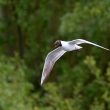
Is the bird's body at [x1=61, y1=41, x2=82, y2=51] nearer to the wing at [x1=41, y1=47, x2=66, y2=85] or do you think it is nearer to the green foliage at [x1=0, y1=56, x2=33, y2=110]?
the wing at [x1=41, y1=47, x2=66, y2=85]

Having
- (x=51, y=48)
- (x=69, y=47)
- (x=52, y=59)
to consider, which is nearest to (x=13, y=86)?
(x=51, y=48)

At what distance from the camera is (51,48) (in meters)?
11.4

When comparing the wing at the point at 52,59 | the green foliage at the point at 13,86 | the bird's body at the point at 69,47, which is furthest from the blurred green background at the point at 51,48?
the bird's body at the point at 69,47

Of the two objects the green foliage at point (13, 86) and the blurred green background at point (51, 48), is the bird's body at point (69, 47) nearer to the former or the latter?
the blurred green background at point (51, 48)

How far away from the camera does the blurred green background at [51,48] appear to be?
30.9 ft

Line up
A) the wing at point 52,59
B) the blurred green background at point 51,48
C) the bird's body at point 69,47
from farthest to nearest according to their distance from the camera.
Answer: the blurred green background at point 51,48 < the wing at point 52,59 < the bird's body at point 69,47

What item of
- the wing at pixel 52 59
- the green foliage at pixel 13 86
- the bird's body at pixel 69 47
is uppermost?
the bird's body at pixel 69 47

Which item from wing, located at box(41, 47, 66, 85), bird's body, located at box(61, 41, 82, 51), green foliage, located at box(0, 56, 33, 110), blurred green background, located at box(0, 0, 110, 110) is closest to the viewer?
bird's body, located at box(61, 41, 82, 51)

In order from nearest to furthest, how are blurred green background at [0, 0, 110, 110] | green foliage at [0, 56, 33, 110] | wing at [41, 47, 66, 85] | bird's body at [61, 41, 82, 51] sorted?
bird's body at [61, 41, 82, 51] < wing at [41, 47, 66, 85] < green foliage at [0, 56, 33, 110] < blurred green background at [0, 0, 110, 110]

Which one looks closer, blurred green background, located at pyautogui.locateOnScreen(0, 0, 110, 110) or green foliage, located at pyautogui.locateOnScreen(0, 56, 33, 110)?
green foliage, located at pyautogui.locateOnScreen(0, 56, 33, 110)

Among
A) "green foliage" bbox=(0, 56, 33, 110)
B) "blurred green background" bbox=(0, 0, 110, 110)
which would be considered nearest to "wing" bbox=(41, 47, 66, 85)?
"blurred green background" bbox=(0, 0, 110, 110)

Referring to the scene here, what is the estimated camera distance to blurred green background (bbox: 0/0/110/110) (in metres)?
9.43

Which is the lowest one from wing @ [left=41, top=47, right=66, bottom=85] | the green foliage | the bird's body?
the green foliage

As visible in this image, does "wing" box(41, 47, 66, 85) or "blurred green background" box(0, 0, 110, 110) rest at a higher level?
"wing" box(41, 47, 66, 85)
